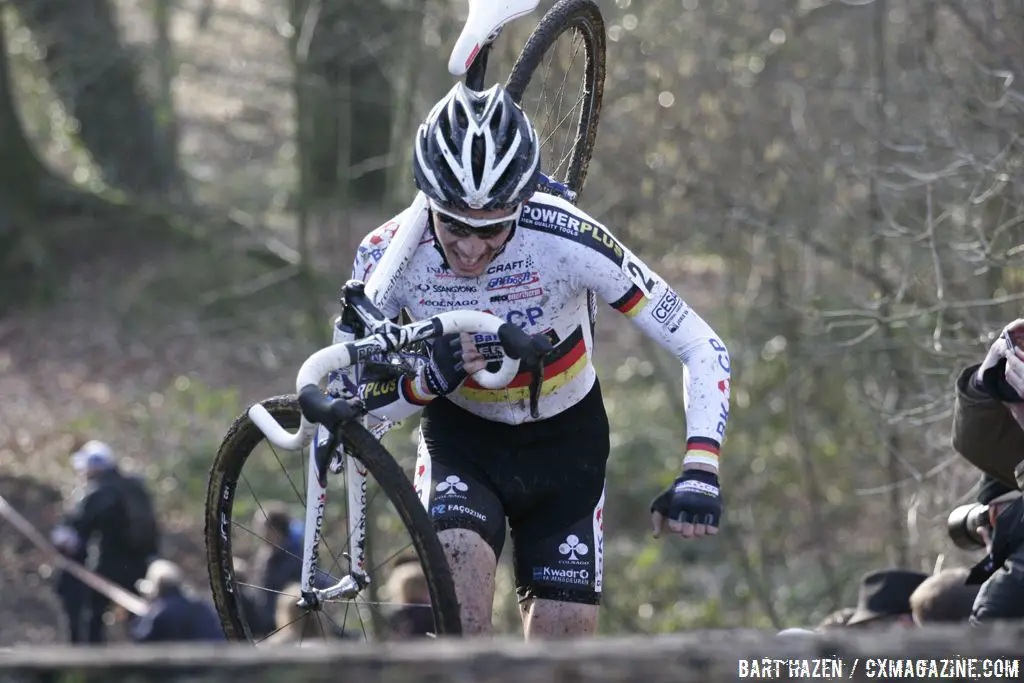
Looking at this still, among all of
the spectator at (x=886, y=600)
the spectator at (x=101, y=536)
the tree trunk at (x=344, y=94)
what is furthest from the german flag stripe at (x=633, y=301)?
the tree trunk at (x=344, y=94)

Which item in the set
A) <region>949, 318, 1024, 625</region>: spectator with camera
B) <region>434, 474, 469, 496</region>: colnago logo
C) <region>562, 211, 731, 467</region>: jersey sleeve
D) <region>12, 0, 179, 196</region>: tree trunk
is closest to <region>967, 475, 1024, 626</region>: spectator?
<region>949, 318, 1024, 625</region>: spectator with camera

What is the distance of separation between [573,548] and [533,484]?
239 mm

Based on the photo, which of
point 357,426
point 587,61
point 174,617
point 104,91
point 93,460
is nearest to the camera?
point 357,426

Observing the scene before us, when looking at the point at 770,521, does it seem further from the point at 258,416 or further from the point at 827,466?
the point at 258,416

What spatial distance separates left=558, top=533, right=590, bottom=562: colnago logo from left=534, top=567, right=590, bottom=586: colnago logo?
0.14 ft

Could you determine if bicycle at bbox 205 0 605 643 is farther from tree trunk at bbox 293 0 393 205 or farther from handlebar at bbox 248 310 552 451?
tree trunk at bbox 293 0 393 205

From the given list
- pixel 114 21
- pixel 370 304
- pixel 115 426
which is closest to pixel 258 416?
pixel 370 304

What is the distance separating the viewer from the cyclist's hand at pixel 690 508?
3.71 m

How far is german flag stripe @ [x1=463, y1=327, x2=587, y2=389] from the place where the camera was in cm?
448

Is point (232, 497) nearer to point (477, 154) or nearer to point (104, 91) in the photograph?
point (477, 154)

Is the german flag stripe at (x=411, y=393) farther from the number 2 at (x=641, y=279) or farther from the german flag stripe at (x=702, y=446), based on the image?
the german flag stripe at (x=702, y=446)

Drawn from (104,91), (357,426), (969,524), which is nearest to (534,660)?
(357,426)

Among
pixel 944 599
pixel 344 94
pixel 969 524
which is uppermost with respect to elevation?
pixel 344 94

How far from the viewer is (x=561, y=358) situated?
179 inches
